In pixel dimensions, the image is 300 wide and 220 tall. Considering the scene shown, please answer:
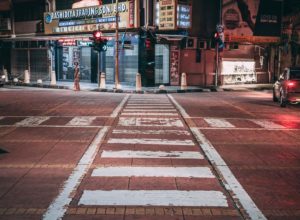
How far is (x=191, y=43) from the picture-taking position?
34.3 meters

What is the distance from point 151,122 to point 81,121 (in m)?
2.24

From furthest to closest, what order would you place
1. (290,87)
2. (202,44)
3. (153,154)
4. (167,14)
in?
(202,44) < (167,14) < (290,87) < (153,154)

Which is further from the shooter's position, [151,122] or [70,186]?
[151,122]

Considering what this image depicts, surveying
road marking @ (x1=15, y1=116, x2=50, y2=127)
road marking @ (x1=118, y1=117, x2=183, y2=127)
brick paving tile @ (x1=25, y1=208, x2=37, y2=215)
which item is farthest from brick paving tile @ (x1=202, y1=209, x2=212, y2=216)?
road marking @ (x1=15, y1=116, x2=50, y2=127)

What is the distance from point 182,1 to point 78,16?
32.3 feet

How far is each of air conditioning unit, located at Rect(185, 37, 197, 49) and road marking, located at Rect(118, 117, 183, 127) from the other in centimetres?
1976

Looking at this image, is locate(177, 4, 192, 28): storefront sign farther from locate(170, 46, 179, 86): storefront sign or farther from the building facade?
locate(170, 46, 179, 86): storefront sign

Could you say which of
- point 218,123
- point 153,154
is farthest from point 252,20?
point 153,154

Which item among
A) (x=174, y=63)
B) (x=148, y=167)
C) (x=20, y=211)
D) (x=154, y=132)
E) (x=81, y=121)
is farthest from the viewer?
(x=174, y=63)

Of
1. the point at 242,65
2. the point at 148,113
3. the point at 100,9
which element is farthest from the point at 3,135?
the point at 242,65

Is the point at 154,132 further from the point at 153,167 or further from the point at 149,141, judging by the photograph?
the point at 153,167

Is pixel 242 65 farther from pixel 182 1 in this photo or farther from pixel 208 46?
pixel 182 1

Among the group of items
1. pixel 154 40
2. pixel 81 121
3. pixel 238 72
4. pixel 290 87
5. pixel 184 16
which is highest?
pixel 184 16

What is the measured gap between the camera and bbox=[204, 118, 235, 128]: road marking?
1374cm
